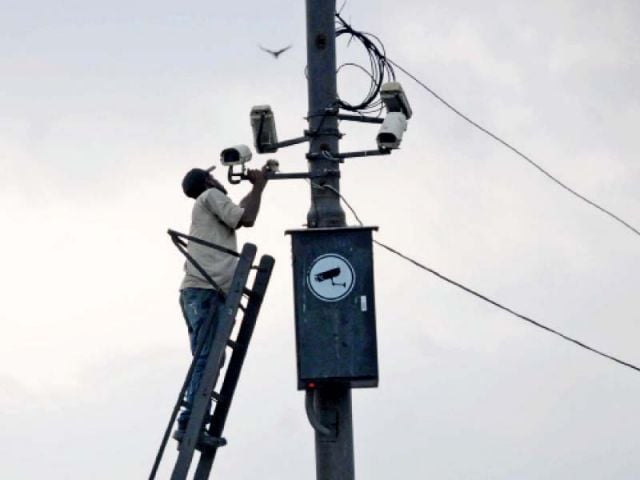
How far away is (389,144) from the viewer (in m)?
16.1

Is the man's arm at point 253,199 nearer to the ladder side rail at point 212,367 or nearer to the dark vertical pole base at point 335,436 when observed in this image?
the ladder side rail at point 212,367

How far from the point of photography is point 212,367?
49.0 feet

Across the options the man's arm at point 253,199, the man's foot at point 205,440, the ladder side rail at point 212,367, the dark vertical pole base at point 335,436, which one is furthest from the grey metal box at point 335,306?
the man's foot at point 205,440

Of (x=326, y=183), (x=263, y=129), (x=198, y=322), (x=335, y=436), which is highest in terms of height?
(x=263, y=129)

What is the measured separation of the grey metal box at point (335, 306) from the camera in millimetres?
15625

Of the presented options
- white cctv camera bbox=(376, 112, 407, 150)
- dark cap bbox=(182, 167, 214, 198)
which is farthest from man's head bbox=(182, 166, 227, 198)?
white cctv camera bbox=(376, 112, 407, 150)

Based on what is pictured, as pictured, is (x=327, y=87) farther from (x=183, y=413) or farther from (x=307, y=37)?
(x=183, y=413)

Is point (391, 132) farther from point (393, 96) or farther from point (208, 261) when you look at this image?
point (208, 261)

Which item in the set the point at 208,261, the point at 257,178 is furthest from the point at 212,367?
the point at 257,178

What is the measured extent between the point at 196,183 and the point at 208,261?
0.68 meters

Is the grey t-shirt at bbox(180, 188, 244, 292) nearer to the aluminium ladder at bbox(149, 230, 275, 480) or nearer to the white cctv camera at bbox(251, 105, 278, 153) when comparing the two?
the aluminium ladder at bbox(149, 230, 275, 480)

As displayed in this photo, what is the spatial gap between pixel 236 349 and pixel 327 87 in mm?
2364

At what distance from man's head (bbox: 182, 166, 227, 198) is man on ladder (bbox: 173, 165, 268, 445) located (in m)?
0.04

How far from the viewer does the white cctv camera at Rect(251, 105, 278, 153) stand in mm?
16594
